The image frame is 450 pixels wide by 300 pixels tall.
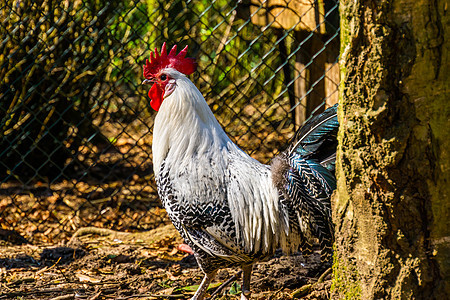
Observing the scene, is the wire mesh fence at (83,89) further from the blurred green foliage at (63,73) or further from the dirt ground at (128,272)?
the dirt ground at (128,272)

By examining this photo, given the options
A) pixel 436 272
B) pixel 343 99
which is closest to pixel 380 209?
pixel 436 272

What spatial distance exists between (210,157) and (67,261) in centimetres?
161

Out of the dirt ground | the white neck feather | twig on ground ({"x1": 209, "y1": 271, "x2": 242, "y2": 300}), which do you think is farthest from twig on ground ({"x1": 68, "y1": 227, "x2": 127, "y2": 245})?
the white neck feather

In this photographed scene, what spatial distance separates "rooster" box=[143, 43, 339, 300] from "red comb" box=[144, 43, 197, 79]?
0.26 metres

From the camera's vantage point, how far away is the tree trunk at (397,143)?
5.65ft

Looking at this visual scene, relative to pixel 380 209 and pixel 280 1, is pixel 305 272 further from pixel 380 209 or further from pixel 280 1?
pixel 280 1

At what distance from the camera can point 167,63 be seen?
316 cm

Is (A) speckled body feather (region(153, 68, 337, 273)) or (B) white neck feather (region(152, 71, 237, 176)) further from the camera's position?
(B) white neck feather (region(152, 71, 237, 176))

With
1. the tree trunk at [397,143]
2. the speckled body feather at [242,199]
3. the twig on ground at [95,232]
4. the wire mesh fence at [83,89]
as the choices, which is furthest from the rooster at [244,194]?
the twig on ground at [95,232]

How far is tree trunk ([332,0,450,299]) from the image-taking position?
1.72 metres

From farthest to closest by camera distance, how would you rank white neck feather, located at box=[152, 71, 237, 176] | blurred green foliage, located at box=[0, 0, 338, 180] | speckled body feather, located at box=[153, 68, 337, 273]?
1. blurred green foliage, located at box=[0, 0, 338, 180]
2. white neck feather, located at box=[152, 71, 237, 176]
3. speckled body feather, located at box=[153, 68, 337, 273]

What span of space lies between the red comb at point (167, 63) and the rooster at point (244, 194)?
260 mm

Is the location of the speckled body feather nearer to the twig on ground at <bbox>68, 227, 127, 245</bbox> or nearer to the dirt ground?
the dirt ground

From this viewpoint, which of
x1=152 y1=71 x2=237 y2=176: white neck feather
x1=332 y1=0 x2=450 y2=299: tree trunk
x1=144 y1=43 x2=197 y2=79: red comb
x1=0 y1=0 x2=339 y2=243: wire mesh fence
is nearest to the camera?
x1=332 y1=0 x2=450 y2=299: tree trunk
